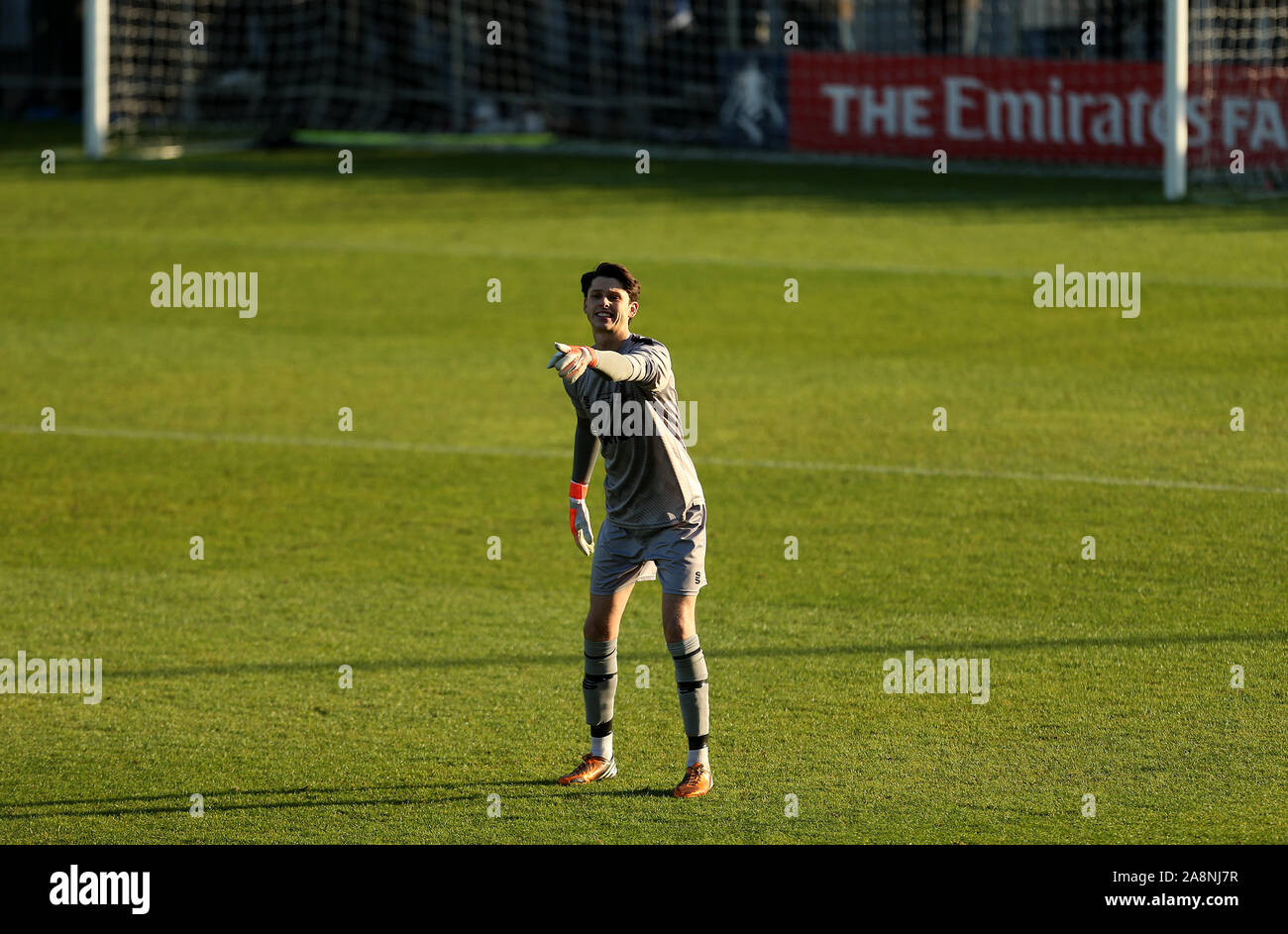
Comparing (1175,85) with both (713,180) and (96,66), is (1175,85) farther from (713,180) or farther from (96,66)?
(96,66)

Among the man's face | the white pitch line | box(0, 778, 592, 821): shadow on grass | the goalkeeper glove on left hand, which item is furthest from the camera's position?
the white pitch line

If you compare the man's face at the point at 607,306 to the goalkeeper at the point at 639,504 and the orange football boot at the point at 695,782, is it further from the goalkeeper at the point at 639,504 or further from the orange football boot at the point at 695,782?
the orange football boot at the point at 695,782

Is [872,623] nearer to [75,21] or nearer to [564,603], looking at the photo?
[564,603]

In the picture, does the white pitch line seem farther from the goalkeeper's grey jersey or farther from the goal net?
the goal net

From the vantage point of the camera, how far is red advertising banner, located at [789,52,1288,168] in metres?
21.4

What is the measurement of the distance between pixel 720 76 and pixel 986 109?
144 inches

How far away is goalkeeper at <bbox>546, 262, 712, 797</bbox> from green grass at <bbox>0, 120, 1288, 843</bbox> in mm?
465

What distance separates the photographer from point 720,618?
8711 millimetres

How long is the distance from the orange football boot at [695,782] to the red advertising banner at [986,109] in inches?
607

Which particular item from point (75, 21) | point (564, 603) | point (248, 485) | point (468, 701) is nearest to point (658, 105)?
point (75, 21)

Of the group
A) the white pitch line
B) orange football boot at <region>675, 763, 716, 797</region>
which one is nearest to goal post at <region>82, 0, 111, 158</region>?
the white pitch line

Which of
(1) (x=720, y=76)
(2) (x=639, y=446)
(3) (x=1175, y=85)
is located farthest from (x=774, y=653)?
(1) (x=720, y=76)

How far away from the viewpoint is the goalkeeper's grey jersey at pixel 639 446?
20.6 feet

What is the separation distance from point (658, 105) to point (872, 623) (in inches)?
688
